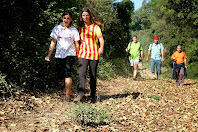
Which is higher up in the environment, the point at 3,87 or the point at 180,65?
the point at 180,65

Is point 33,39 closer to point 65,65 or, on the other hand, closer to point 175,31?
point 65,65

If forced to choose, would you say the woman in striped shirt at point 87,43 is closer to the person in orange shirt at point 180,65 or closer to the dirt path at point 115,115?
the dirt path at point 115,115

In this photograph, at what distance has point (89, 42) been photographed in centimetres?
541

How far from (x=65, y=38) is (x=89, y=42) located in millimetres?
565

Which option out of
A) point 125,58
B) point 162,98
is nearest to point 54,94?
point 162,98

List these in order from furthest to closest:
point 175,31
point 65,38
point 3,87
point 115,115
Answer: point 175,31, point 65,38, point 3,87, point 115,115

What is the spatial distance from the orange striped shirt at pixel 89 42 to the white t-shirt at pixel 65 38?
0.63 ft

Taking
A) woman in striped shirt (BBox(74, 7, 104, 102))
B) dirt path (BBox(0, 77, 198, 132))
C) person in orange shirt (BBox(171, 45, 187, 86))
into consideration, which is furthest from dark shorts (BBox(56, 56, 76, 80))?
person in orange shirt (BBox(171, 45, 187, 86))

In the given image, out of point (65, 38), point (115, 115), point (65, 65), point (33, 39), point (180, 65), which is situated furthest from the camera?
point (180, 65)

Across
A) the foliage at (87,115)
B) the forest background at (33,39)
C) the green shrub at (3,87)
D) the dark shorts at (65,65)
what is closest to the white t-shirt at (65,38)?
the dark shorts at (65,65)

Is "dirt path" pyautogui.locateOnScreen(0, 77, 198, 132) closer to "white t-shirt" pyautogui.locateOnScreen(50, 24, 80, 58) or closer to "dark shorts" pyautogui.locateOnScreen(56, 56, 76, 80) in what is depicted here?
"dark shorts" pyautogui.locateOnScreen(56, 56, 76, 80)

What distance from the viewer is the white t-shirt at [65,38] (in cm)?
532

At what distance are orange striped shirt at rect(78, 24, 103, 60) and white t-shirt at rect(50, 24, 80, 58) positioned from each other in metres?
0.19

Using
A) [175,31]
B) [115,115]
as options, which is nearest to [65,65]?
[115,115]
